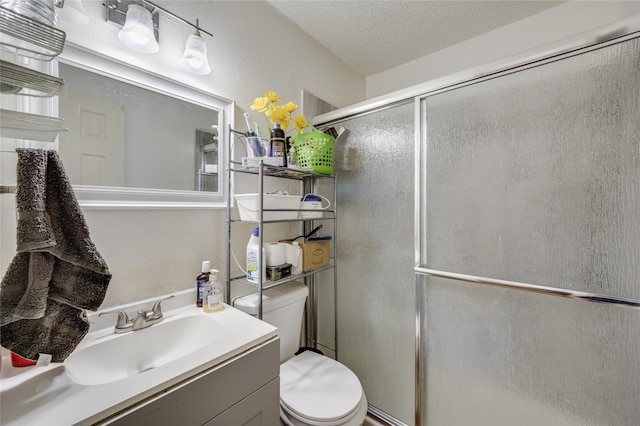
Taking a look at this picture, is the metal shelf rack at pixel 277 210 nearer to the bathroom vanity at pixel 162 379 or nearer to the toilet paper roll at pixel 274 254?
the toilet paper roll at pixel 274 254

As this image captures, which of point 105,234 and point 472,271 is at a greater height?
point 105,234

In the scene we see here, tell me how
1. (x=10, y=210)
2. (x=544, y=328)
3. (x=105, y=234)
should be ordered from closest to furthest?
(x=10, y=210) → (x=105, y=234) → (x=544, y=328)

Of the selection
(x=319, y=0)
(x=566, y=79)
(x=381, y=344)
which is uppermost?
(x=319, y=0)

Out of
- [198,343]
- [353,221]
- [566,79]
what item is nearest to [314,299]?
[353,221]

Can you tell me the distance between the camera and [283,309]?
48.5 inches

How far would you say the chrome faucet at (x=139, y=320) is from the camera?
859 mm

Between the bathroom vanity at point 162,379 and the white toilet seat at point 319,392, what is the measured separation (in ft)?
0.56

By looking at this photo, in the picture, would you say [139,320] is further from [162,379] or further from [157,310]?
[162,379]

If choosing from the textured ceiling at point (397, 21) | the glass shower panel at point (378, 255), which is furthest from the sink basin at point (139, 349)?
the textured ceiling at point (397, 21)

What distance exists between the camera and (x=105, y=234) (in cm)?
87

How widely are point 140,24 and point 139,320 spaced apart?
1051 mm

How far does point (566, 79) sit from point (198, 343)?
65.1 inches

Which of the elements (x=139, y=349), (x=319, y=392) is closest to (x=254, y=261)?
(x=139, y=349)

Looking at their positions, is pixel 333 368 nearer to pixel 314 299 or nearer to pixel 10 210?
pixel 314 299
